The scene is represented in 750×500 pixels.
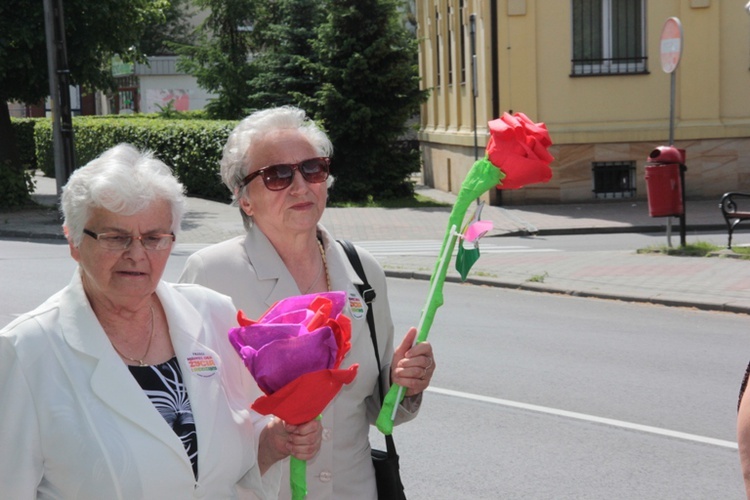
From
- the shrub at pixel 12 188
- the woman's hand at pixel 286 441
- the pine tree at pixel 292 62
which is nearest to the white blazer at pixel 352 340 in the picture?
the woman's hand at pixel 286 441

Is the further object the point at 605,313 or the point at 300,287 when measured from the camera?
the point at 605,313

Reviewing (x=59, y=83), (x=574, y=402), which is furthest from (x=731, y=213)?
(x=59, y=83)

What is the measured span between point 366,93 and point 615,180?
21.1 feet

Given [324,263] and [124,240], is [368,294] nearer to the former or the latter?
[324,263]

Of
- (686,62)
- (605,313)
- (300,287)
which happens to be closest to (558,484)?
(300,287)

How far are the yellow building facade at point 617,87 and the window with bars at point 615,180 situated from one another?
0.07 ft

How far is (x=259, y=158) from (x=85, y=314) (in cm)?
88

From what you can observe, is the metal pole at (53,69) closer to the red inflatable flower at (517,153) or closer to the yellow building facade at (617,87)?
the yellow building facade at (617,87)

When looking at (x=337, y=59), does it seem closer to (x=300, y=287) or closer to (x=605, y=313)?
(x=605, y=313)

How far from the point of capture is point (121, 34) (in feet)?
84.1

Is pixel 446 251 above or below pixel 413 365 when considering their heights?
above

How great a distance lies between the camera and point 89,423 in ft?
9.11

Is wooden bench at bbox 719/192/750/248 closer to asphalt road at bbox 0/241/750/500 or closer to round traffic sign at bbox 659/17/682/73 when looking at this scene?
round traffic sign at bbox 659/17/682/73

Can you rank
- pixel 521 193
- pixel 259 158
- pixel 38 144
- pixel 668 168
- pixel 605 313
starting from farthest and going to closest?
pixel 38 144, pixel 521 193, pixel 668 168, pixel 605 313, pixel 259 158
